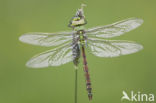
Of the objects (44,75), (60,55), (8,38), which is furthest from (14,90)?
(60,55)

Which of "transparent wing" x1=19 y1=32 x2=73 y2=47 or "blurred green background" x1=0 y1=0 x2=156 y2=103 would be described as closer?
"transparent wing" x1=19 y1=32 x2=73 y2=47

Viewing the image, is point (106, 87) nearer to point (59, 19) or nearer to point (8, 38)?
point (59, 19)

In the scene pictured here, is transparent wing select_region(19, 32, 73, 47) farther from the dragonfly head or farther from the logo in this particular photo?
the logo

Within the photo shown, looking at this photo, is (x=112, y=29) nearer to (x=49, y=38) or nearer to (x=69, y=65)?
(x=49, y=38)

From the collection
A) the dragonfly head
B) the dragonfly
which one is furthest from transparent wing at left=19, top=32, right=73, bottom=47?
the dragonfly head

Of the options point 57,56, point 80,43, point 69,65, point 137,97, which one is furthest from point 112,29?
point 69,65
